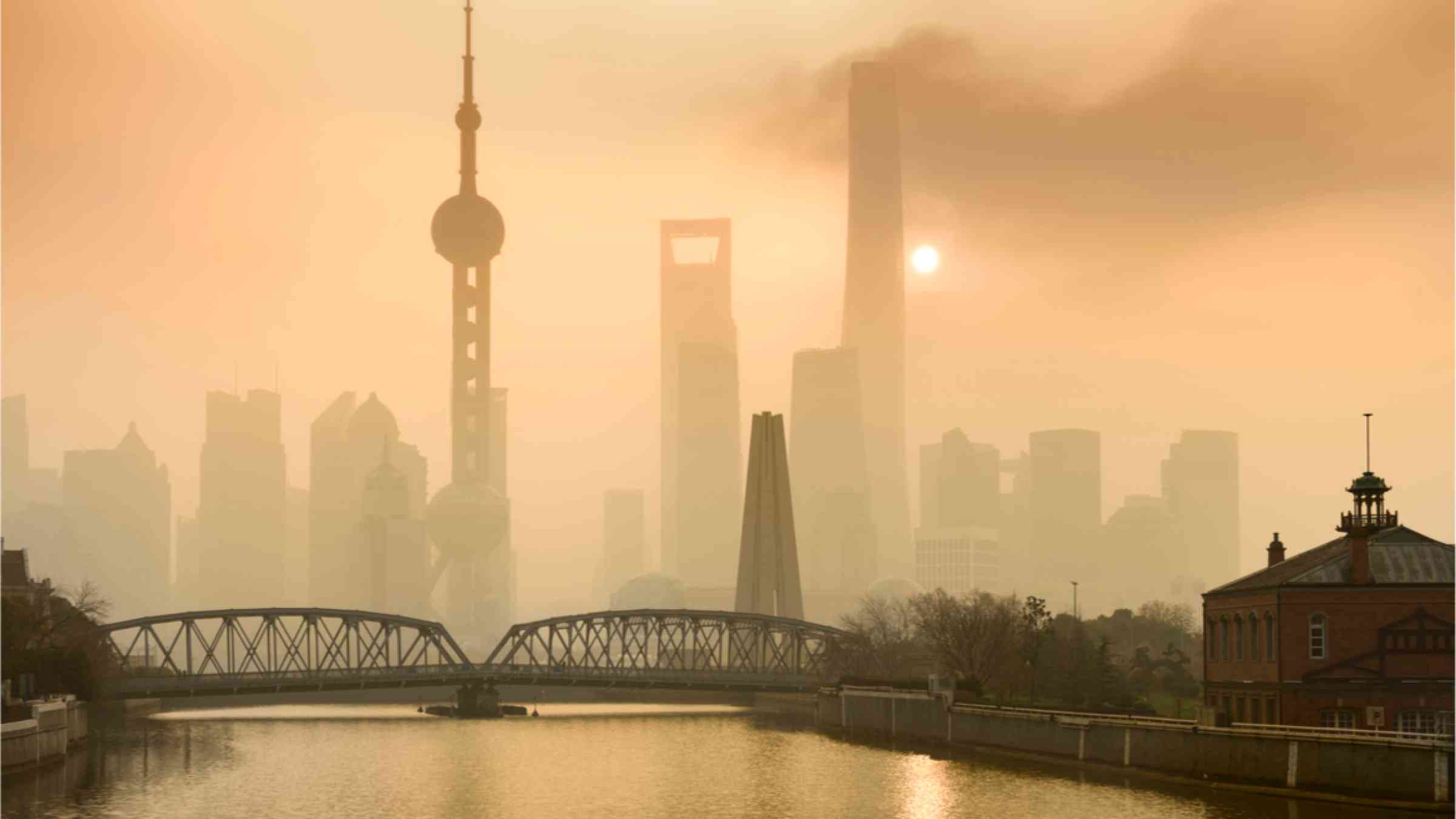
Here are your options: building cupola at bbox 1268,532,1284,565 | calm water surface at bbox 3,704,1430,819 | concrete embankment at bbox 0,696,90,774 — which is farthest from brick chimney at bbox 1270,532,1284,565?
concrete embankment at bbox 0,696,90,774

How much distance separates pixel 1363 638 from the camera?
10050cm

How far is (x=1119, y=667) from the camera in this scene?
632 feet

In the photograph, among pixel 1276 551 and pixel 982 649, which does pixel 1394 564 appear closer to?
pixel 1276 551

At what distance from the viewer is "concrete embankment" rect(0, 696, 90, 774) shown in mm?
112062

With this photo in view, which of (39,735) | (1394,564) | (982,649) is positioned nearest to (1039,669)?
(982,649)

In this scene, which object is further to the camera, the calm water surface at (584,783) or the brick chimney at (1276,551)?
the brick chimney at (1276,551)

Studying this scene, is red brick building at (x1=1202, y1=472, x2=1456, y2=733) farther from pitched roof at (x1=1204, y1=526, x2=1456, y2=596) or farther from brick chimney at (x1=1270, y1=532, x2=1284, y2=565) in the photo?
brick chimney at (x1=1270, y1=532, x2=1284, y2=565)

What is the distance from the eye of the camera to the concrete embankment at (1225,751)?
82500 mm

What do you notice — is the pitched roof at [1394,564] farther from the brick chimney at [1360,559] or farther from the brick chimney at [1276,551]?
the brick chimney at [1276,551]

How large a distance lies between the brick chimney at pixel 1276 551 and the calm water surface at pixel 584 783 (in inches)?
799

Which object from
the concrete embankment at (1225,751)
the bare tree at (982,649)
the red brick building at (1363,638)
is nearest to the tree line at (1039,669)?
the bare tree at (982,649)

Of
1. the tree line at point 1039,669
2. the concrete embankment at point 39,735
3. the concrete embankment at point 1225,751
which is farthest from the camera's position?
the tree line at point 1039,669

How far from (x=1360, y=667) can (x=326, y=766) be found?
6555 cm

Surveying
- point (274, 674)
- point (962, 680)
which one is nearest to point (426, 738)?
point (274, 674)
